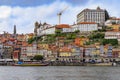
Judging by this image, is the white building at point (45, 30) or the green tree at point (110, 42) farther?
the white building at point (45, 30)

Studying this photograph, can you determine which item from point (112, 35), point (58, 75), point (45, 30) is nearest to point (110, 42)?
point (112, 35)

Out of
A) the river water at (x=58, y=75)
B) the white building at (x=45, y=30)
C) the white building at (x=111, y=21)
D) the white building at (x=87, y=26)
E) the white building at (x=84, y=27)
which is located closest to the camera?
the river water at (x=58, y=75)

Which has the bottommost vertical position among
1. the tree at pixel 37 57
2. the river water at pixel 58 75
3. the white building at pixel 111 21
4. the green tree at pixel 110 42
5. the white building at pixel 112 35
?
the river water at pixel 58 75

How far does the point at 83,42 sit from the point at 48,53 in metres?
8.48

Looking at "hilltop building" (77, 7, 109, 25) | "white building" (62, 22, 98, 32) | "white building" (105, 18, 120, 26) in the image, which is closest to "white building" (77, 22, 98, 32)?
"white building" (62, 22, 98, 32)

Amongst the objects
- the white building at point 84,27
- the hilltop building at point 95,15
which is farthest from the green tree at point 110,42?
the hilltop building at point 95,15

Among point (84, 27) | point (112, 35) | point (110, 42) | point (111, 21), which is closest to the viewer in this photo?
point (110, 42)

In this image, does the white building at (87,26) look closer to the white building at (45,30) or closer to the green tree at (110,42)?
the green tree at (110,42)

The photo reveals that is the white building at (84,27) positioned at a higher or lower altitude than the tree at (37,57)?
higher

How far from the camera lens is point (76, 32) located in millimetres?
108062

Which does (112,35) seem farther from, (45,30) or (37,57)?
(45,30)

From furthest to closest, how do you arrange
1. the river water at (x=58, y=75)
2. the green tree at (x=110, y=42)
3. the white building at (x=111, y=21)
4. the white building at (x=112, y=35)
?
1. the white building at (x=111, y=21)
2. the white building at (x=112, y=35)
3. the green tree at (x=110, y=42)
4. the river water at (x=58, y=75)

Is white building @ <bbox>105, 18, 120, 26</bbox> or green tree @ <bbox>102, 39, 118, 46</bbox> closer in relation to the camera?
green tree @ <bbox>102, 39, 118, 46</bbox>

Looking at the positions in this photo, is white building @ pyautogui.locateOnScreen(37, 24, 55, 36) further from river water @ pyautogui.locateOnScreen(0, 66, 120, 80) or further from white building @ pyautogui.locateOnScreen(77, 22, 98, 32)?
river water @ pyautogui.locateOnScreen(0, 66, 120, 80)
